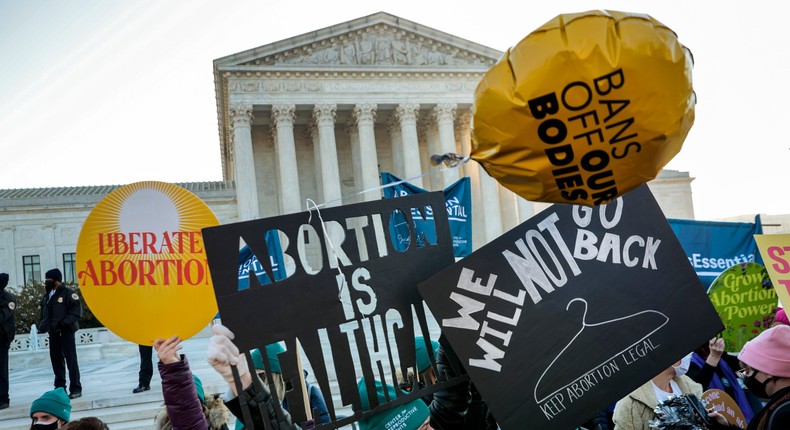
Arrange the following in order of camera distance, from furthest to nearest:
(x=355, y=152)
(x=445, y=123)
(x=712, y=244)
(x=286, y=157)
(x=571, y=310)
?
(x=355, y=152)
(x=445, y=123)
(x=286, y=157)
(x=712, y=244)
(x=571, y=310)

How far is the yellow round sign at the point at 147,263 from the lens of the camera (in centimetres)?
307

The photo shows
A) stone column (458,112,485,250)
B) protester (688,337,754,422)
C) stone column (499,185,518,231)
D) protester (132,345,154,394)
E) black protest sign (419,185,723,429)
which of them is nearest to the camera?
black protest sign (419,185,723,429)

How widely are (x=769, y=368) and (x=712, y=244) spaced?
189 inches

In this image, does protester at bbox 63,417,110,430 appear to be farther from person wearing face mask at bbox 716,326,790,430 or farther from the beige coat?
person wearing face mask at bbox 716,326,790,430

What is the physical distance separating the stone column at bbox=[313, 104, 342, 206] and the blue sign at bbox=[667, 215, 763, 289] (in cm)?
2927

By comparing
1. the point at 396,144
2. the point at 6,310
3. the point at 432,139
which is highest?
Answer: the point at 432,139

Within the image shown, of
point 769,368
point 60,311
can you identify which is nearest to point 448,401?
point 769,368

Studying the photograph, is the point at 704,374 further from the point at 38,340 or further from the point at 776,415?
the point at 38,340

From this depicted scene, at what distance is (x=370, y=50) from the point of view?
38.4 metres

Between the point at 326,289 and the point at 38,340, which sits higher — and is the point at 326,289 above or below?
above

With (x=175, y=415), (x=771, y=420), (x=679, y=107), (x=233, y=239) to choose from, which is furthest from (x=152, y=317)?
(x=771, y=420)

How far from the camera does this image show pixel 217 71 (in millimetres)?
36031

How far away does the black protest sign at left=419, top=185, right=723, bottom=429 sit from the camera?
98.0 inches

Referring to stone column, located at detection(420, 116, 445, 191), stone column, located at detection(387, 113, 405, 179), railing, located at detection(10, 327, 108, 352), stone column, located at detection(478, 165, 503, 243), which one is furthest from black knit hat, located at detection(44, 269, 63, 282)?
stone column, located at detection(420, 116, 445, 191)
